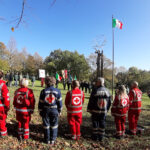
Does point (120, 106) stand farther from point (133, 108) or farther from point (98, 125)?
point (98, 125)

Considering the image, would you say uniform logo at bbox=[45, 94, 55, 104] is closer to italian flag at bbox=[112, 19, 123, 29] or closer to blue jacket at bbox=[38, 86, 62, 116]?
blue jacket at bbox=[38, 86, 62, 116]

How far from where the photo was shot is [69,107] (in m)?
4.21

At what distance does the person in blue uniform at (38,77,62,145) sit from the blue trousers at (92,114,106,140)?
1333mm

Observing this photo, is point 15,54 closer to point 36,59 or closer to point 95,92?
point 36,59

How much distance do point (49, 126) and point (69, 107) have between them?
85cm

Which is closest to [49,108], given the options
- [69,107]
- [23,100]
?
[69,107]

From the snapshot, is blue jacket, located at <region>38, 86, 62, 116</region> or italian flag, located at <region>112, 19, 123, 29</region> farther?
italian flag, located at <region>112, 19, 123, 29</region>

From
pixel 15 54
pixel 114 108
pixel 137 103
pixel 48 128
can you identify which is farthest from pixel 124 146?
pixel 15 54

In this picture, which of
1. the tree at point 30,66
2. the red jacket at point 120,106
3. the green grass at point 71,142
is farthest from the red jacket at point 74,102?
the tree at point 30,66

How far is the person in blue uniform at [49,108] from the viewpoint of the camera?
12.4ft

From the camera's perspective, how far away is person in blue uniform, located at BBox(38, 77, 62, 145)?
378 cm

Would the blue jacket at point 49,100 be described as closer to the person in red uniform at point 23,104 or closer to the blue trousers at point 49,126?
the blue trousers at point 49,126

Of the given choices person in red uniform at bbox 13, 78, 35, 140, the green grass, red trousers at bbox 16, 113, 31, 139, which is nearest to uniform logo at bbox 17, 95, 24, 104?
person in red uniform at bbox 13, 78, 35, 140

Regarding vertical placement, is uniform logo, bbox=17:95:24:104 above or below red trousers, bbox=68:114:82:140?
above
